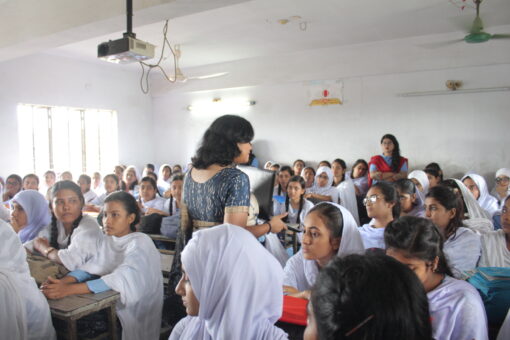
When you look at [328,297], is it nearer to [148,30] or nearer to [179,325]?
[179,325]

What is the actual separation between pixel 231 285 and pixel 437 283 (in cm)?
93

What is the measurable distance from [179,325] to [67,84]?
7.98 metres

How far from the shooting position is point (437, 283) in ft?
5.46

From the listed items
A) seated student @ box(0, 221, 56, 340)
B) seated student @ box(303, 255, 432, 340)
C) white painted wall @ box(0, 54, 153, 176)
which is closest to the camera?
seated student @ box(303, 255, 432, 340)

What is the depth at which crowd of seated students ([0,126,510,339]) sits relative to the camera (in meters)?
0.72

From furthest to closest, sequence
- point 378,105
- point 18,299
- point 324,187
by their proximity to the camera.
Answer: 1. point 378,105
2. point 324,187
3. point 18,299

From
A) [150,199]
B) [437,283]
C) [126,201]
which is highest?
[126,201]

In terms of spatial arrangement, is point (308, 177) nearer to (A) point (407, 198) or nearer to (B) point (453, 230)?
(A) point (407, 198)

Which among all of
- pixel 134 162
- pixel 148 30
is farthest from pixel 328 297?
pixel 134 162

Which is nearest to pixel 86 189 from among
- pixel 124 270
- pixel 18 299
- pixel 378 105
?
pixel 124 270

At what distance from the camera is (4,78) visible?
7.16 m

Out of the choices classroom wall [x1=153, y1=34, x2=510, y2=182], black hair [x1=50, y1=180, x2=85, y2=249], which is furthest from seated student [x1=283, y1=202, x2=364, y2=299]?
classroom wall [x1=153, y1=34, x2=510, y2=182]

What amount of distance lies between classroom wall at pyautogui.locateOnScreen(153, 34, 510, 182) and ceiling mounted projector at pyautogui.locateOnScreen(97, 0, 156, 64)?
530 cm

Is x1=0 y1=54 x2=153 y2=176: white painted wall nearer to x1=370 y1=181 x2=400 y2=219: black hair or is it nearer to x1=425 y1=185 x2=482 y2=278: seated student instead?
x1=370 y1=181 x2=400 y2=219: black hair
